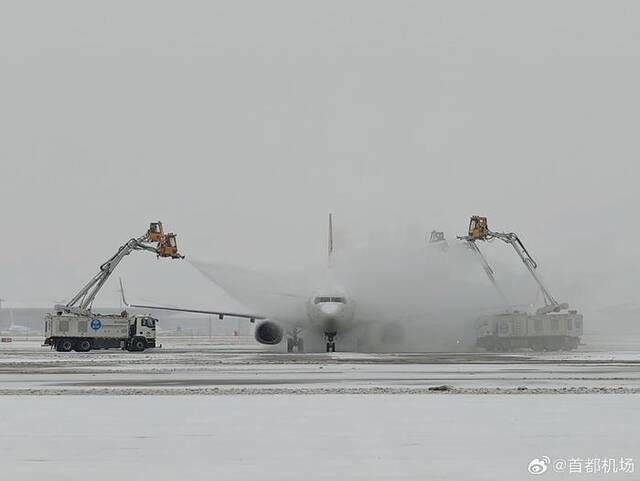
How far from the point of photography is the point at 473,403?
2427 centimetres

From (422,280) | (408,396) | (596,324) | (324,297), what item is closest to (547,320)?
(422,280)

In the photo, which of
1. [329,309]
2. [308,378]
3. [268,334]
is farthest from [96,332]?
[308,378]

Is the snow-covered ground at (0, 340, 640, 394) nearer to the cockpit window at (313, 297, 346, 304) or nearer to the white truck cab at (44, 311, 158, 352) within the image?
the white truck cab at (44, 311, 158, 352)

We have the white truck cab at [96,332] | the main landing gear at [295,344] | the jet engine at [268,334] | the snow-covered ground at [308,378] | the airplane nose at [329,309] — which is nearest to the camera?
the snow-covered ground at [308,378]

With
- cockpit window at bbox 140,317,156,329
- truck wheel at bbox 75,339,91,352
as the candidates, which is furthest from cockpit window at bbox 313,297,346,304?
truck wheel at bbox 75,339,91,352

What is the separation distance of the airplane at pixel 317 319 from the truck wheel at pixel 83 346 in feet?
15.0

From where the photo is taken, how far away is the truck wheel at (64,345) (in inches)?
2832

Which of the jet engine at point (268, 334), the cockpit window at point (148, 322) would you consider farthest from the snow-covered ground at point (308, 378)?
the jet engine at point (268, 334)

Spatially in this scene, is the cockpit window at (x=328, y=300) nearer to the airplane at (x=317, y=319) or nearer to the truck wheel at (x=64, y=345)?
the airplane at (x=317, y=319)

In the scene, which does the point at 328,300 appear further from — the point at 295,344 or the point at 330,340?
the point at 295,344

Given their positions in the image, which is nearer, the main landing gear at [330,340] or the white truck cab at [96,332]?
the white truck cab at [96,332]

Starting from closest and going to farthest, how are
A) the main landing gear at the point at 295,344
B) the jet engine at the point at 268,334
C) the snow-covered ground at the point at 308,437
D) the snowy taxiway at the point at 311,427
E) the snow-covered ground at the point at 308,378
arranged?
the snow-covered ground at the point at 308,437 → the snowy taxiway at the point at 311,427 → the snow-covered ground at the point at 308,378 → the main landing gear at the point at 295,344 → the jet engine at the point at 268,334

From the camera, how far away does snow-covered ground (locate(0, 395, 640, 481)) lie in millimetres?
14289

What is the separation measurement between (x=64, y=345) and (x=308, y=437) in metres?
57.5
